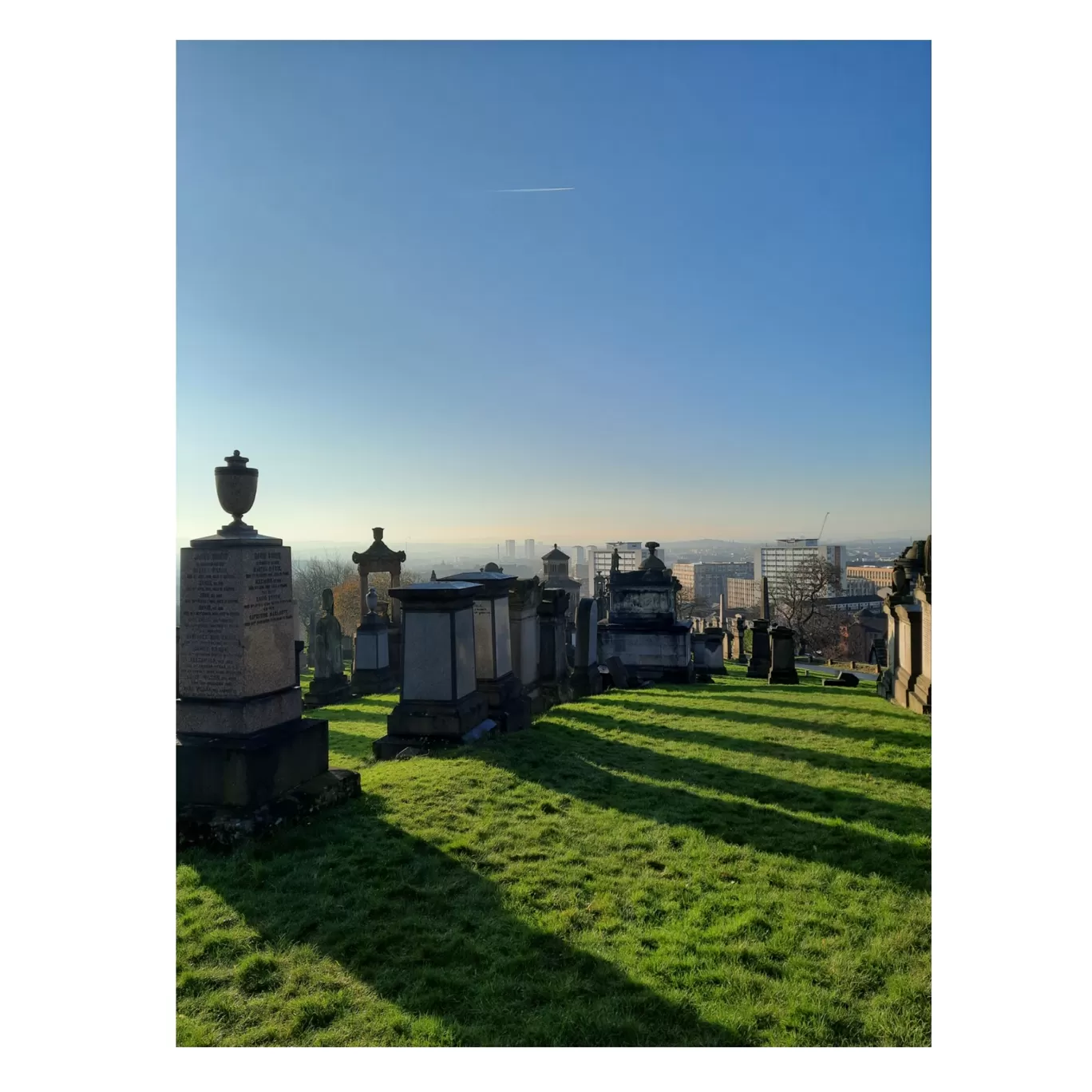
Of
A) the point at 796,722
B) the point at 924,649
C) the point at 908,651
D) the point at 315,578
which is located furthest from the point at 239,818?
the point at 315,578

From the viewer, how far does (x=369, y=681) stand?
623 inches

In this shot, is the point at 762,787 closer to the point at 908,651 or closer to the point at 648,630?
the point at 908,651

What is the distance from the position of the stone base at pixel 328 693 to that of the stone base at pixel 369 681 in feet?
0.89

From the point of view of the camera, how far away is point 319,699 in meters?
14.5

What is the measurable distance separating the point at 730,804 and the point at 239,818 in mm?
4098

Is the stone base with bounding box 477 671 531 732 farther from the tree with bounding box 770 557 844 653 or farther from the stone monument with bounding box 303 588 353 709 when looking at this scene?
the tree with bounding box 770 557 844 653

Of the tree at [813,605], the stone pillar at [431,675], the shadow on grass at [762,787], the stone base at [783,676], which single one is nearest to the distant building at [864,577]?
the tree at [813,605]

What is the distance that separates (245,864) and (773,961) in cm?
351

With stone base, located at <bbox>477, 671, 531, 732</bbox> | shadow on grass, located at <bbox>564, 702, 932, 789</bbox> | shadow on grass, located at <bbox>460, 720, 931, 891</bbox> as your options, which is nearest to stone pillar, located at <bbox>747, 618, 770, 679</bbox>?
shadow on grass, located at <bbox>564, 702, 932, 789</bbox>

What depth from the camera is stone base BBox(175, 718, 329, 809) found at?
516cm

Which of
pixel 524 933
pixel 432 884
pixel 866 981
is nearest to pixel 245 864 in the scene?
pixel 432 884

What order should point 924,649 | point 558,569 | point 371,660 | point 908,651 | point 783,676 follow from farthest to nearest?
point 558,569, point 371,660, point 783,676, point 908,651, point 924,649

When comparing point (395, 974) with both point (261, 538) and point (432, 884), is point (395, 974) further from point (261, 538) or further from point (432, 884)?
point (261, 538)

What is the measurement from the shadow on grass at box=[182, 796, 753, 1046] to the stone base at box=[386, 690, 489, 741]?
10.1 feet
